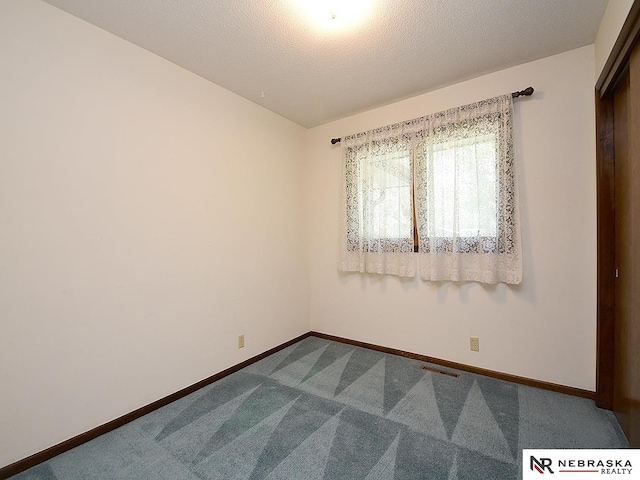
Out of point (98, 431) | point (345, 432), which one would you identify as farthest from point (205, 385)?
point (345, 432)

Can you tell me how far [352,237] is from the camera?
119 inches

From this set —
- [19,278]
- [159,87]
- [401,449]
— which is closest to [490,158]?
[401,449]

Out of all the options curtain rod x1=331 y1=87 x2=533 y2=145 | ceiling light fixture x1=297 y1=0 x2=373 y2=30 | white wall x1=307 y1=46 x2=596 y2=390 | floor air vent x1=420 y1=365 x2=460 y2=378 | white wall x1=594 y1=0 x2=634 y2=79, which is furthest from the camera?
floor air vent x1=420 y1=365 x2=460 y2=378

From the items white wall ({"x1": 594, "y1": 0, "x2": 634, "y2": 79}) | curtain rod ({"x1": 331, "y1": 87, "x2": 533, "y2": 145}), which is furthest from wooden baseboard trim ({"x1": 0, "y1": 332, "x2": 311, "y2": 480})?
white wall ({"x1": 594, "y1": 0, "x2": 634, "y2": 79})

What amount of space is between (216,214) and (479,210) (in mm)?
2225

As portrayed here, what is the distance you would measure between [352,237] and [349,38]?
1.77 metres

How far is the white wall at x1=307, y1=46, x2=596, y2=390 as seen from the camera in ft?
6.51

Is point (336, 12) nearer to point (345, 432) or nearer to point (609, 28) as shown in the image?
point (609, 28)

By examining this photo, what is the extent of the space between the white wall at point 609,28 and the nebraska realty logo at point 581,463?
2080mm

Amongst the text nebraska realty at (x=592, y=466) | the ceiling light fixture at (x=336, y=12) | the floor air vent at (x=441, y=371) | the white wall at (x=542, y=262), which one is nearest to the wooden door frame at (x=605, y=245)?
the white wall at (x=542, y=262)

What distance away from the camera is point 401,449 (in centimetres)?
153

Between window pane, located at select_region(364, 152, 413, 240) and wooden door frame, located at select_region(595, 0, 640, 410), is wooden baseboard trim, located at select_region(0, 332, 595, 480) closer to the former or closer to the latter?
wooden door frame, located at select_region(595, 0, 640, 410)

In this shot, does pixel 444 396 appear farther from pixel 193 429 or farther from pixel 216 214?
pixel 216 214

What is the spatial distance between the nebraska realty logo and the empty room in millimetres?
25
